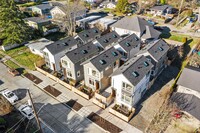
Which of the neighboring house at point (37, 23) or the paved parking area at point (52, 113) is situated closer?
the paved parking area at point (52, 113)

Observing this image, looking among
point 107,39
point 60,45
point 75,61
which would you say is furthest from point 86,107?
point 107,39

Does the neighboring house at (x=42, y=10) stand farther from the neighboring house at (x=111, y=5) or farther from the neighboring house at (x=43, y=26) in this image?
the neighboring house at (x=111, y=5)

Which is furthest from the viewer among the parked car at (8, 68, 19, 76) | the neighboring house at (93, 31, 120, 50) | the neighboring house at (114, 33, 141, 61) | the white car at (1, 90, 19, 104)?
the neighboring house at (93, 31, 120, 50)

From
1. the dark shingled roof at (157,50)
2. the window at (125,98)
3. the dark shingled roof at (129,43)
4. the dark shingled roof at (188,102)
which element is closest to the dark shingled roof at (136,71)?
the window at (125,98)

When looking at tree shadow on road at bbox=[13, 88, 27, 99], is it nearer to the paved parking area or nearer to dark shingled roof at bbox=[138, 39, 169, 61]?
the paved parking area

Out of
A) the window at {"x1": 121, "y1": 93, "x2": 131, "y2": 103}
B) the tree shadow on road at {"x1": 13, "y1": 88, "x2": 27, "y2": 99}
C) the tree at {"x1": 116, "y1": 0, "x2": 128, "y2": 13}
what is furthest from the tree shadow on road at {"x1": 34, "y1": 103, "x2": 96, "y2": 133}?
the tree at {"x1": 116, "y1": 0, "x2": 128, "y2": 13}

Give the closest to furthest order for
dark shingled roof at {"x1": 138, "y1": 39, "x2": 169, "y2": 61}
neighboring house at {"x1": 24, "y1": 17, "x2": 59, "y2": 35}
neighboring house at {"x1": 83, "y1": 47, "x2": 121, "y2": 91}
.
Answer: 1. neighboring house at {"x1": 83, "y1": 47, "x2": 121, "y2": 91}
2. dark shingled roof at {"x1": 138, "y1": 39, "x2": 169, "y2": 61}
3. neighboring house at {"x1": 24, "y1": 17, "x2": 59, "y2": 35}

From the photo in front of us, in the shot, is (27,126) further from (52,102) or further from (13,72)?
(13,72)
